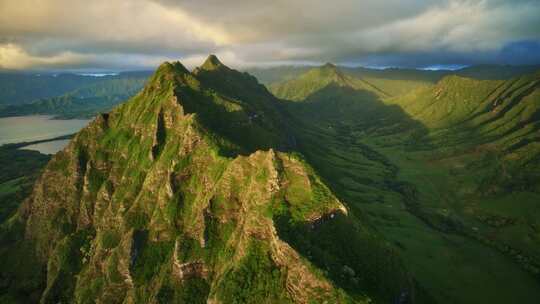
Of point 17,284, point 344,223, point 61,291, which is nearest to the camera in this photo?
point 344,223

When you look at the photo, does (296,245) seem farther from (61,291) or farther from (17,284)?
(17,284)

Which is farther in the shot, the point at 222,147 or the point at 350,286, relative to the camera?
the point at 222,147

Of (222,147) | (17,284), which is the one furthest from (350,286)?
(17,284)

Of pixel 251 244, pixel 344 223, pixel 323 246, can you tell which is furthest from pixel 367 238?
pixel 251 244

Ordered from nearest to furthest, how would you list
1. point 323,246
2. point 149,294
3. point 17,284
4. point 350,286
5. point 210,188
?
1. point 350,286
2. point 323,246
3. point 149,294
4. point 210,188
5. point 17,284

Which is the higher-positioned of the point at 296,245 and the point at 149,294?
the point at 296,245

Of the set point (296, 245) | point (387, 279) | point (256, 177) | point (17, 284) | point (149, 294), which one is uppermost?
point (256, 177)

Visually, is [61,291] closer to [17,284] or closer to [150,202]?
[17,284]
